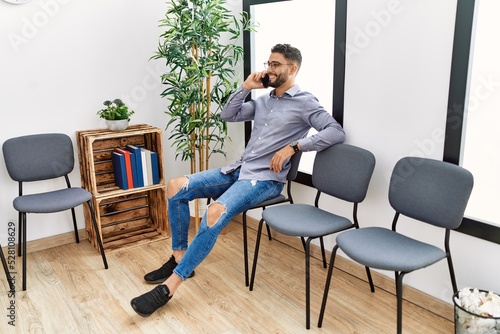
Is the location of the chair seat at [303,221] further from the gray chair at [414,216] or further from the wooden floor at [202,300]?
the wooden floor at [202,300]

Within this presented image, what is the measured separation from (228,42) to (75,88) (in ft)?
4.07

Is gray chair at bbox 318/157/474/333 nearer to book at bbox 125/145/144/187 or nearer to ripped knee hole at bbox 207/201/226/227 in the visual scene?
ripped knee hole at bbox 207/201/226/227

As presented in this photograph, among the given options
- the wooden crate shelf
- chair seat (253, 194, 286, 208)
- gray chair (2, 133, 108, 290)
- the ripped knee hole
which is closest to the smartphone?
chair seat (253, 194, 286, 208)

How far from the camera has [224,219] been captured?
2.54m

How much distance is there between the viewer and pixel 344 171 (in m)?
2.59

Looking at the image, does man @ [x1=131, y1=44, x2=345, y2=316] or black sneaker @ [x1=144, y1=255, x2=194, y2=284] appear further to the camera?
black sneaker @ [x1=144, y1=255, x2=194, y2=284]

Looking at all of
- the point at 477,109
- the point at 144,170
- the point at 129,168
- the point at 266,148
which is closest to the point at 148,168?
the point at 144,170

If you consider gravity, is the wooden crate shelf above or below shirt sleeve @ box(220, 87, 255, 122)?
below

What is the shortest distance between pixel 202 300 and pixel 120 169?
3.80 feet

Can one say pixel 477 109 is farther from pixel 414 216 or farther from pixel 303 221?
pixel 303 221
